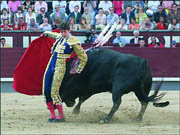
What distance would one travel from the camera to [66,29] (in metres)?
7.16

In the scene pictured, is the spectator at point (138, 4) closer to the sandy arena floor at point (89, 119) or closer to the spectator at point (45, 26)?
the spectator at point (45, 26)

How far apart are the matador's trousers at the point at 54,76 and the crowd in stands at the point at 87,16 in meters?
4.68

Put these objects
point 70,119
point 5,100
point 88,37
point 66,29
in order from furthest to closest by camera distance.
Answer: point 88,37 → point 5,100 → point 70,119 → point 66,29

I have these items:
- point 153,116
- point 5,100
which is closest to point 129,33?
point 5,100

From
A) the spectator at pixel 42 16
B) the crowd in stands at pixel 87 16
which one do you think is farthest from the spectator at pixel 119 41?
the spectator at pixel 42 16

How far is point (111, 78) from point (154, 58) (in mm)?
4923

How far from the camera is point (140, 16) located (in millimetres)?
12305

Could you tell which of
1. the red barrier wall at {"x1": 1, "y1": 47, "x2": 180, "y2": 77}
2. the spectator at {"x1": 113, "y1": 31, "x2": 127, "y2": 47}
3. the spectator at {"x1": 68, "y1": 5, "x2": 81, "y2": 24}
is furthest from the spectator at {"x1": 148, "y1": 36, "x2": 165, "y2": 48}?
the spectator at {"x1": 68, "y1": 5, "x2": 81, "y2": 24}

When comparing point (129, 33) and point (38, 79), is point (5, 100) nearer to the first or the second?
point (38, 79)

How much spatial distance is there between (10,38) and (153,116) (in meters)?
5.18

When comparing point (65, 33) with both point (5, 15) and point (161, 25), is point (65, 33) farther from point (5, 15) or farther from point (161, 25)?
point (161, 25)

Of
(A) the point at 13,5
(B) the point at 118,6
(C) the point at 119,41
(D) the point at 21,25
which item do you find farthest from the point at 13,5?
(C) the point at 119,41

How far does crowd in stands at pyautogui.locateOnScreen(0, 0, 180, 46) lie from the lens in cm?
1221

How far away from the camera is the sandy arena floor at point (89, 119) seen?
6.57 meters
